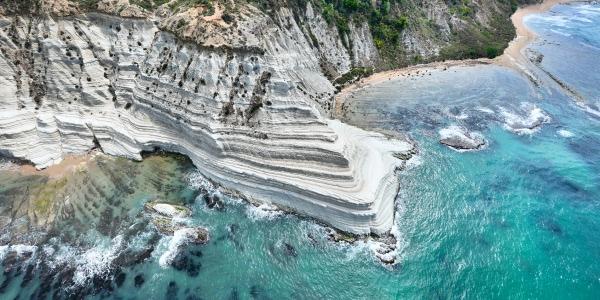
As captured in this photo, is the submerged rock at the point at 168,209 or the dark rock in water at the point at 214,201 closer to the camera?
the submerged rock at the point at 168,209

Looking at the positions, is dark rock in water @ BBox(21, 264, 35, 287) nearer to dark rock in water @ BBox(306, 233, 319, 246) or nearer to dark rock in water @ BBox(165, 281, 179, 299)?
dark rock in water @ BBox(165, 281, 179, 299)

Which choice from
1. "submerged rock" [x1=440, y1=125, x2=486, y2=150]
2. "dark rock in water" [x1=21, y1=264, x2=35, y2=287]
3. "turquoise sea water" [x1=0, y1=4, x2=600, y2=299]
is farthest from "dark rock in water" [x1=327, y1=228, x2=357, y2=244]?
"dark rock in water" [x1=21, y1=264, x2=35, y2=287]

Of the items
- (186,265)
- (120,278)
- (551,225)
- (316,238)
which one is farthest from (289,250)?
(551,225)

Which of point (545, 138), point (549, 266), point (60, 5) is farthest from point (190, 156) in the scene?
point (545, 138)

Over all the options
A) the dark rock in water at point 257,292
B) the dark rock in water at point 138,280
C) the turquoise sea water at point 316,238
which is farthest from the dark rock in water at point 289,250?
the dark rock in water at point 138,280

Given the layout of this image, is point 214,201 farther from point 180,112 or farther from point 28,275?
point 28,275

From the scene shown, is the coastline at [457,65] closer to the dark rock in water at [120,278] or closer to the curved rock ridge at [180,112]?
the curved rock ridge at [180,112]
